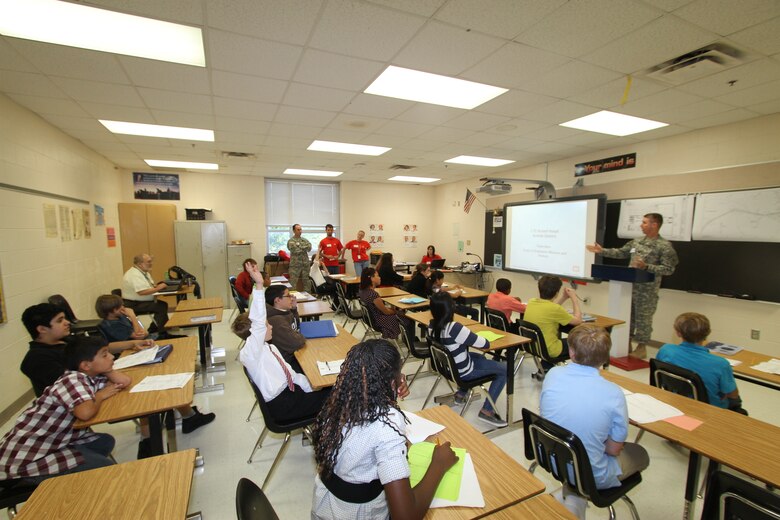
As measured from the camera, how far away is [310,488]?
7.73 feet

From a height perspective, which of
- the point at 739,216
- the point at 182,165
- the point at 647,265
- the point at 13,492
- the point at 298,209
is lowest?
the point at 13,492

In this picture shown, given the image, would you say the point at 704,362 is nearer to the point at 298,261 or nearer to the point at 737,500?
the point at 737,500

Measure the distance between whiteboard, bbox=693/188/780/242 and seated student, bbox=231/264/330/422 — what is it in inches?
208

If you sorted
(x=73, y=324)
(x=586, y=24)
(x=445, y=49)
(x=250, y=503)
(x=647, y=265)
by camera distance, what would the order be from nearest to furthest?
(x=250, y=503), (x=586, y=24), (x=445, y=49), (x=73, y=324), (x=647, y=265)

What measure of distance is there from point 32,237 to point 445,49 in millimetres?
4660

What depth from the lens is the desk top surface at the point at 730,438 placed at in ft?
4.74

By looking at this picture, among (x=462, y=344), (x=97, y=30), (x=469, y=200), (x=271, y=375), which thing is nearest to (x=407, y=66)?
(x=97, y=30)

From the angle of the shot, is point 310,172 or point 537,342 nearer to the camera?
point 537,342

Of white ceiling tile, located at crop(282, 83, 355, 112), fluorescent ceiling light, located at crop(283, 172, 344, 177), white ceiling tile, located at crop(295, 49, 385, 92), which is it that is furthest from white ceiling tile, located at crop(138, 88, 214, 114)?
fluorescent ceiling light, located at crop(283, 172, 344, 177)

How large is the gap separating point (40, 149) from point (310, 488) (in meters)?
4.86

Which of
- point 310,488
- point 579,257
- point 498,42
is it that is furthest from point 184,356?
point 579,257

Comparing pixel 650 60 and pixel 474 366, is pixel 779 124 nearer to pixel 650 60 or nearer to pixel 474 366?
pixel 650 60

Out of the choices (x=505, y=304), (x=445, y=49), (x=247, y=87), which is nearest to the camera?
(x=445, y=49)

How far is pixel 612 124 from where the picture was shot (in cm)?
446
